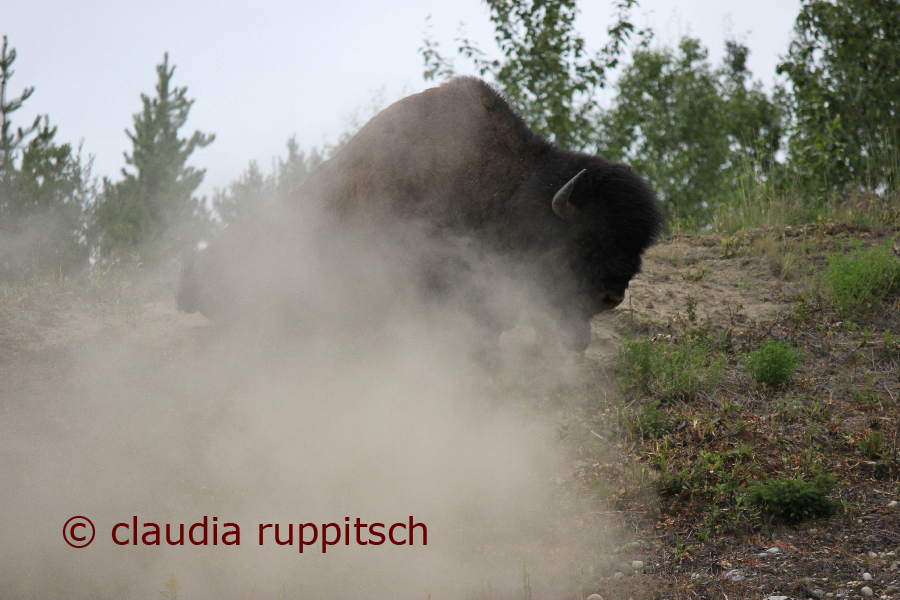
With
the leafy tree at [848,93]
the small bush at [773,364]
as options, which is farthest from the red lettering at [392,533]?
the leafy tree at [848,93]

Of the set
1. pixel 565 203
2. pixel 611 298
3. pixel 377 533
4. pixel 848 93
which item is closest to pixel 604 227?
pixel 565 203

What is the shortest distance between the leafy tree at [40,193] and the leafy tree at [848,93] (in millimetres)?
9825

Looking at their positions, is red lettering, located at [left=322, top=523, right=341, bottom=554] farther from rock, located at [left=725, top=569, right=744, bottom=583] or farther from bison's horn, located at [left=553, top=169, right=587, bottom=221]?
bison's horn, located at [left=553, top=169, right=587, bottom=221]

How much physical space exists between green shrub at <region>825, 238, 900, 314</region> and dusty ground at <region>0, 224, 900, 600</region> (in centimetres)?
14

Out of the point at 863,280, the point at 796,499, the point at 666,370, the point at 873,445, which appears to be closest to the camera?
the point at 796,499

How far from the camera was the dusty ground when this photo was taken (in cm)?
293

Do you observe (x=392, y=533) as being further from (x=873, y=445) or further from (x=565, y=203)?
(x=873, y=445)

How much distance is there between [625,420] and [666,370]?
0.60m

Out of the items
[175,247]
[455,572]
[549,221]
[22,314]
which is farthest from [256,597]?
[175,247]

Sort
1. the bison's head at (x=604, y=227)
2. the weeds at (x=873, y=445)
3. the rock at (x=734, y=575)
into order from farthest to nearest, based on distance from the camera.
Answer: the bison's head at (x=604, y=227)
the weeds at (x=873, y=445)
the rock at (x=734, y=575)

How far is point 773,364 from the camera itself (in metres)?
4.30

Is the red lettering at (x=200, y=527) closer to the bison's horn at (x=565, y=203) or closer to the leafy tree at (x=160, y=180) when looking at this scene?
the bison's horn at (x=565, y=203)

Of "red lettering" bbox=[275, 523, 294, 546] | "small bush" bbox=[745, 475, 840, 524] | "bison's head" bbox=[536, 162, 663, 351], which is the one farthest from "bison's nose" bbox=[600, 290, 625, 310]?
A: "red lettering" bbox=[275, 523, 294, 546]

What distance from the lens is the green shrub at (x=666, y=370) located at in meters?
4.46
